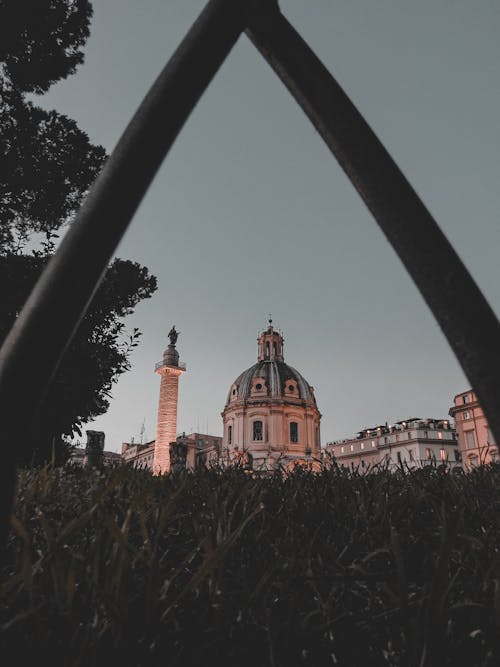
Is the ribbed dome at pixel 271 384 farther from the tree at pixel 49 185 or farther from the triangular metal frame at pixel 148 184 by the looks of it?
the triangular metal frame at pixel 148 184

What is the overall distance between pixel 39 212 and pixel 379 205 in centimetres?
1286

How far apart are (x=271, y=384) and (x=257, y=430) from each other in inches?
310

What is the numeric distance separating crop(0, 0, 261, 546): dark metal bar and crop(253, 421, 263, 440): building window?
65.9 meters

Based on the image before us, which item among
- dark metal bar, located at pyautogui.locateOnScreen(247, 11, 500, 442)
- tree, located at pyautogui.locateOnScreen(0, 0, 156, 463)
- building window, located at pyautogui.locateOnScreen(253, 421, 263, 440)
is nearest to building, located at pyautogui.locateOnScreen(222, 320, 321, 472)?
building window, located at pyautogui.locateOnScreen(253, 421, 263, 440)

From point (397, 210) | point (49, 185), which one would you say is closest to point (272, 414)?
point (49, 185)

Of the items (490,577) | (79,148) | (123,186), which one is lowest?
(490,577)

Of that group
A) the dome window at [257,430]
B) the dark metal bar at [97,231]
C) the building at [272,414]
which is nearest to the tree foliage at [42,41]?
the dark metal bar at [97,231]

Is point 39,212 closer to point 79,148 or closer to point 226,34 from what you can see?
point 79,148

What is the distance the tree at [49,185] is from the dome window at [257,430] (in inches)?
2123

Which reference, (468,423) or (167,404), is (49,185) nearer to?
(167,404)

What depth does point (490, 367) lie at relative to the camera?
74 cm

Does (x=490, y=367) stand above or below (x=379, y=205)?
below

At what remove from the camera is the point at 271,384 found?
6938cm

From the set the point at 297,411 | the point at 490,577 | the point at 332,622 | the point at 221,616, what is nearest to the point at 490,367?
the point at 332,622
